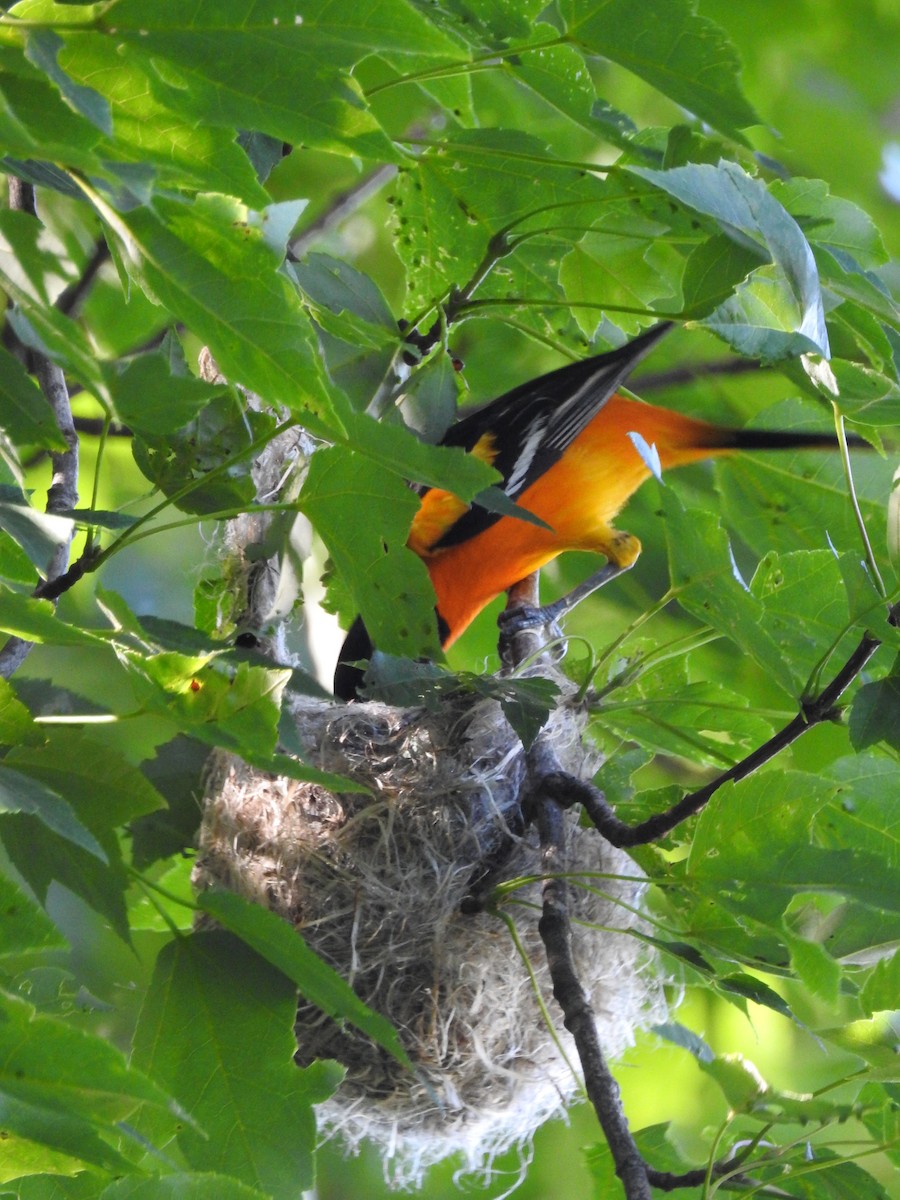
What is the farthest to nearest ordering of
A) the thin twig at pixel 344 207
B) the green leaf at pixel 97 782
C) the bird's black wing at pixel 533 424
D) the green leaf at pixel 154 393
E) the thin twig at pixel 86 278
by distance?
the thin twig at pixel 344 207 → the thin twig at pixel 86 278 → the bird's black wing at pixel 533 424 → the green leaf at pixel 97 782 → the green leaf at pixel 154 393

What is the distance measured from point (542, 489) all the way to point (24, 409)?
6.09 feet

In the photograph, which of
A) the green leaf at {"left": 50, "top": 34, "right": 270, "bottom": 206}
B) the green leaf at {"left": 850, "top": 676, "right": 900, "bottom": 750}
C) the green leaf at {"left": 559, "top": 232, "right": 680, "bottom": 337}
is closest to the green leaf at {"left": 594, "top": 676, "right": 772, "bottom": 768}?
the green leaf at {"left": 850, "top": 676, "right": 900, "bottom": 750}

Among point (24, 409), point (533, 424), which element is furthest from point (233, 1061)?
point (533, 424)

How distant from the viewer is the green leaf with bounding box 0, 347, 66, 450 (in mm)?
1319

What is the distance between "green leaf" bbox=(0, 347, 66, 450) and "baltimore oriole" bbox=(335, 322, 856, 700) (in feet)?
4.22

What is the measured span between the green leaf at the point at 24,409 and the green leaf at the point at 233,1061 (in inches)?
25.5

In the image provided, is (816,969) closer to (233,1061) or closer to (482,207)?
(233,1061)

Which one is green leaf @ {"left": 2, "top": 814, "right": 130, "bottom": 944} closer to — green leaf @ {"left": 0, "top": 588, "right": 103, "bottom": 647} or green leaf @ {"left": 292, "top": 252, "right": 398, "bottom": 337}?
green leaf @ {"left": 0, "top": 588, "right": 103, "bottom": 647}

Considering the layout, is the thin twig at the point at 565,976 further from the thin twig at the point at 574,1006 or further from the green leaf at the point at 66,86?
the green leaf at the point at 66,86

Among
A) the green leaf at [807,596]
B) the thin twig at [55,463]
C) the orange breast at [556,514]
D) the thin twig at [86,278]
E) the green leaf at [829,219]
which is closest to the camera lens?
the green leaf at [829,219]

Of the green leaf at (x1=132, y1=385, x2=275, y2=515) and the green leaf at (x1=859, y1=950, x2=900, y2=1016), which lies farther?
the green leaf at (x1=132, y1=385, x2=275, y2=515)

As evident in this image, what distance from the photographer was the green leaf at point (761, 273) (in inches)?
45.0

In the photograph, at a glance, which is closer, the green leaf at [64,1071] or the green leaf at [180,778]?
the green leaf at [64,1071]

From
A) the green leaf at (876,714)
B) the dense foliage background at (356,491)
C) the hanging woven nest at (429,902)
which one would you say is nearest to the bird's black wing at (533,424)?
the dense foliage background at (356,491)
